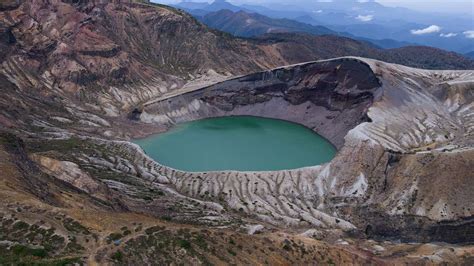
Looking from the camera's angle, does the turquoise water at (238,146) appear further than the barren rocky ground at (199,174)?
Yes

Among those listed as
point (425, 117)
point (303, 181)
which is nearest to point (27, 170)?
point (303, 181)

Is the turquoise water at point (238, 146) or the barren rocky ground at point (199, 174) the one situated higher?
the barren rocky ground at point (199, 174)

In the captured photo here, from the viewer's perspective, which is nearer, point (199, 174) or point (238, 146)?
point (199, 174)

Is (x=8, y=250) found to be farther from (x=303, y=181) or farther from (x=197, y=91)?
(x=197, y=91)

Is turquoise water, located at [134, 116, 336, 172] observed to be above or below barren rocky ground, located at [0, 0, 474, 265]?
below
